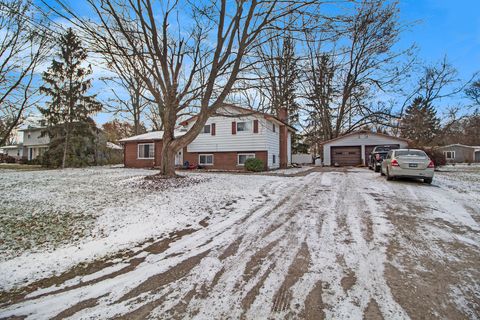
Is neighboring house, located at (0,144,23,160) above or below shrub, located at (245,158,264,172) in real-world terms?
above

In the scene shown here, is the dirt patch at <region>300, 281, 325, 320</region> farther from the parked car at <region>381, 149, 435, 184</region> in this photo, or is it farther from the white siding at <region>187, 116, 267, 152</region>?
the white siding at <region>187, 116, 267, 152</region>

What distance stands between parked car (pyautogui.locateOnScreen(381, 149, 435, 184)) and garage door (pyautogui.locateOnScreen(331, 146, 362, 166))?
15.0 m

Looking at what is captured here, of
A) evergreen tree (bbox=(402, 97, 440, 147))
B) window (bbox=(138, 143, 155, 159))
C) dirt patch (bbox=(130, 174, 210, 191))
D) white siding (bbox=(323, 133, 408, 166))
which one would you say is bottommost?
dirt patch (bbox=(130, 174, 210, 191))

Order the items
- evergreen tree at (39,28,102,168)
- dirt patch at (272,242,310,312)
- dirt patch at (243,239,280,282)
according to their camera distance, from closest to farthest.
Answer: dirt patch at (272,242,310,312) < dirt patch at (243,239,280,282) < evergreen tree at (39,28,102,168)

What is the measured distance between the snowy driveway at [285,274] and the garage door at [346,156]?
67.6ft

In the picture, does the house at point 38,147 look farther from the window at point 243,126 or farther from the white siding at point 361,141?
the white siding at point 361,141

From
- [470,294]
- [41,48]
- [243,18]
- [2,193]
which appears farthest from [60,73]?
[470,294]

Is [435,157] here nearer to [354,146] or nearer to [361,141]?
[361,141]

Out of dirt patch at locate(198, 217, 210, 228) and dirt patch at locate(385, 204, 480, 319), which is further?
dirt patch at locate(198, 217, 210, 228)

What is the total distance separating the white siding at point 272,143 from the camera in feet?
62.2

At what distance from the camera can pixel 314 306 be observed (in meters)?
2.40

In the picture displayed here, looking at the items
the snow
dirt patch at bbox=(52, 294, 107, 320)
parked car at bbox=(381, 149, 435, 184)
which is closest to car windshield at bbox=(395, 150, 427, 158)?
parked car at bbox=(381, 149, 435, 184)

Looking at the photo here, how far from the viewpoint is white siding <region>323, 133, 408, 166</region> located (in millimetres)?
23297

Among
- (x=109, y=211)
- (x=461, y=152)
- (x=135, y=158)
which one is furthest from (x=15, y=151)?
(x=461, y=152)
